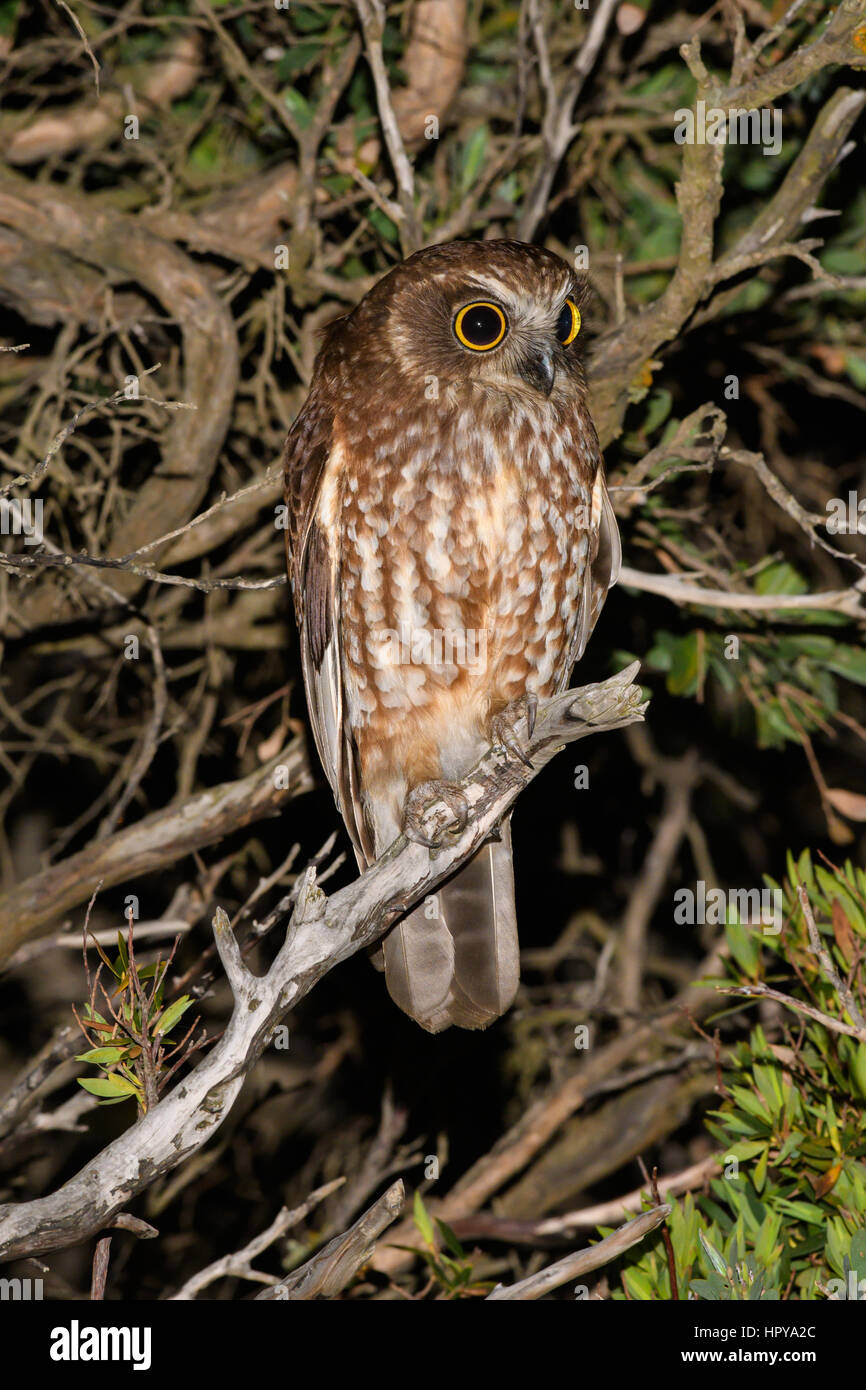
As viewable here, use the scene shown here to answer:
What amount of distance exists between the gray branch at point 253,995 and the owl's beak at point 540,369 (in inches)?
33.4

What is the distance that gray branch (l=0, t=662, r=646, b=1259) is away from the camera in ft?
7.39

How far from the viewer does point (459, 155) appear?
15.2 feet

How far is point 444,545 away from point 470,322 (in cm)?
58

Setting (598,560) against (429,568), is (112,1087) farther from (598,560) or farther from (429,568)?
(598,560)

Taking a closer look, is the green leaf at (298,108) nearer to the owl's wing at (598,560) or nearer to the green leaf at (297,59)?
the green leaf at (297,59)

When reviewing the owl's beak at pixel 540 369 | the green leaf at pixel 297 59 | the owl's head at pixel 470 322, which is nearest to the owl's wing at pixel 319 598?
the owl's head at pixel 470 322

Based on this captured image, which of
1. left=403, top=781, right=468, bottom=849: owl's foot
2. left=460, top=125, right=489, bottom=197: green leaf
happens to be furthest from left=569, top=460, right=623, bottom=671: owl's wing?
left=460, top=125, right=489, bottom=197: green leaf

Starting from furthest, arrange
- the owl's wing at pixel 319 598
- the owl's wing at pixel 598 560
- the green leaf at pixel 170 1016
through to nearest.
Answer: the owl's wing at pixel 598 560 < the owl's wing at pixel 319 598 < the green leaf at pixel 170 1016

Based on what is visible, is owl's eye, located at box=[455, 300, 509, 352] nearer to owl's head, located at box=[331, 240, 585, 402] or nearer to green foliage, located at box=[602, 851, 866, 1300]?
owl's head, located at box=[331, 240, 585, 402]

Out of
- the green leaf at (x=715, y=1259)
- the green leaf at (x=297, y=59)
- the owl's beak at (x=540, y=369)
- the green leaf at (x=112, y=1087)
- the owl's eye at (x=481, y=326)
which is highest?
the green leaf at (x=297, y=59)

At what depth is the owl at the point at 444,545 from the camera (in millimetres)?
3230
